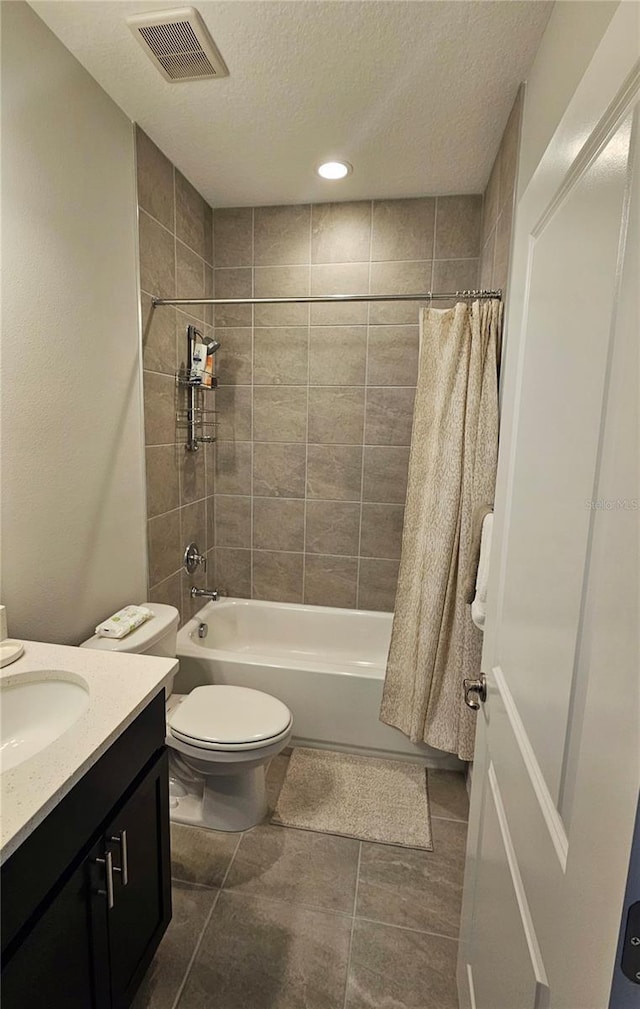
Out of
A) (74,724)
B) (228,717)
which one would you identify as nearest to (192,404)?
(228,717)

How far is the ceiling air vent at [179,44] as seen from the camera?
129cm

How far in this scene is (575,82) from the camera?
752mm

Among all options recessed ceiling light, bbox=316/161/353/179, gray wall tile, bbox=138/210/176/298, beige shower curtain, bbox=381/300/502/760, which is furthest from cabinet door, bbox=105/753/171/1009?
recessed ceiling light, bbox=316/161/353/179

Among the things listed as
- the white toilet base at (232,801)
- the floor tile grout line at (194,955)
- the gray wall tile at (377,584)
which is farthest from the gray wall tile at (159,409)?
the floor tile grout line at (194,955)

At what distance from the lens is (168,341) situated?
7.13 ft

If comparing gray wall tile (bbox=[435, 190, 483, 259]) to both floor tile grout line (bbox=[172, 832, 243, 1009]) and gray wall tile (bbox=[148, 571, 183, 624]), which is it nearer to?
gray wall tile (bbox=[148, 571, 183, 624])

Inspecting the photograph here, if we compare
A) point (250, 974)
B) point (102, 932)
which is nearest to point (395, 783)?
point (250, 974)

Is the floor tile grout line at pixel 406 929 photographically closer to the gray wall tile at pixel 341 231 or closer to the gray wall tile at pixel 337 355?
the gray wall tile at pixel 337 355

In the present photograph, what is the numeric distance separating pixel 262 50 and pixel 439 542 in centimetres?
170

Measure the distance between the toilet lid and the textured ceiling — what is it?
7.00 feet

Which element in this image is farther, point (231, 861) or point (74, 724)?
point (231, 861)

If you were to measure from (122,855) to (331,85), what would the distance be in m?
2.21

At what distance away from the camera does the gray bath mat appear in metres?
1.81

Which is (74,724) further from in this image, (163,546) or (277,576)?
(277,576)
